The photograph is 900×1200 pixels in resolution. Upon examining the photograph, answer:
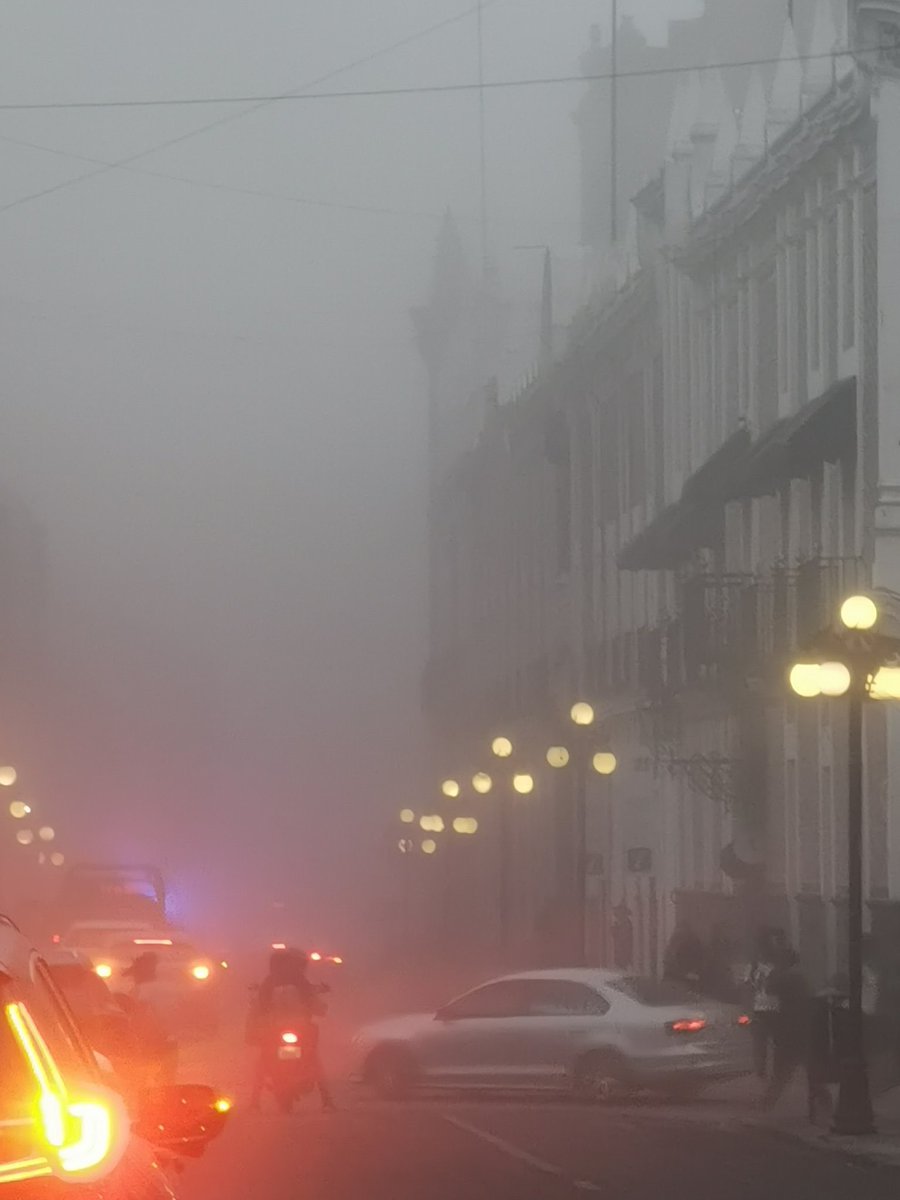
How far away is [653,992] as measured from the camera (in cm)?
2681

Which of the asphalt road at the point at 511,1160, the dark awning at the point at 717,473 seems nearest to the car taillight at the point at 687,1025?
the asphalt road at the point at 511,1160

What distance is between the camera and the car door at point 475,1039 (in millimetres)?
27094

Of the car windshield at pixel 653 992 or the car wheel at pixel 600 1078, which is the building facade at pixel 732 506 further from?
the car wheel at pixel 600 1078

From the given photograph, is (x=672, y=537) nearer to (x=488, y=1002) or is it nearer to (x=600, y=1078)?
(x=488, y=1002)

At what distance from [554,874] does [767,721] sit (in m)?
21.0

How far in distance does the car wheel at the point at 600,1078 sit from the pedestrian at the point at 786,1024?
1.45 meters

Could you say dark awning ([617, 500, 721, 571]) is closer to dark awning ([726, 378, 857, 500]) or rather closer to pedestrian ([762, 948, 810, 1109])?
dark awning ([726, 378, 857, 500])

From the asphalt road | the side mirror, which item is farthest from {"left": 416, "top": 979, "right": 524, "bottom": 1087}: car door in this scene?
the side mirror

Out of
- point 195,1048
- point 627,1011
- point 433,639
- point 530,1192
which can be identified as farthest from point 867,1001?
point 433,639

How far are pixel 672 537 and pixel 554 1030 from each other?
16309 millimetres

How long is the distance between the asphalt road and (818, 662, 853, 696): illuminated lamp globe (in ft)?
12.6

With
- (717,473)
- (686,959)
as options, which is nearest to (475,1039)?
(686,959)

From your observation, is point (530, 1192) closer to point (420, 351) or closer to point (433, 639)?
point (433, 639)

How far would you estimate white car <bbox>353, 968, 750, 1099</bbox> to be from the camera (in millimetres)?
26188
